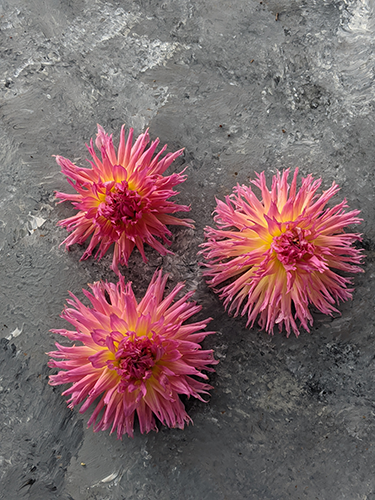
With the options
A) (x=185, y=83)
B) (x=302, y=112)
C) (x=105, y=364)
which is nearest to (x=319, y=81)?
(x=302, y=112)

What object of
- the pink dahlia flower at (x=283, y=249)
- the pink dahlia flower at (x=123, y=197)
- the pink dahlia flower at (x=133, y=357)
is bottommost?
the pink dahlia flower at (x=133, y=357)

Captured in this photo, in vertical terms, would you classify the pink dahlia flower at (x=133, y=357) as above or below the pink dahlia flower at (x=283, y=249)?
below

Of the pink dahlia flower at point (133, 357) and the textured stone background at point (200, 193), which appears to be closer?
the pink dahlia flower at point (133, 357)

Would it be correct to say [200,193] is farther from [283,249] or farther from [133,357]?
[133,357]

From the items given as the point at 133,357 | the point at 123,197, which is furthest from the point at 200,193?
the point at 133,357

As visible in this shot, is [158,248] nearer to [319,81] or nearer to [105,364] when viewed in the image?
[105,364]
